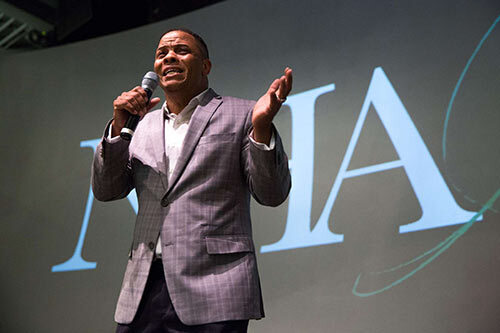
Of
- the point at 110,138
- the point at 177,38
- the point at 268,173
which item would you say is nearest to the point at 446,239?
the point at 268,173

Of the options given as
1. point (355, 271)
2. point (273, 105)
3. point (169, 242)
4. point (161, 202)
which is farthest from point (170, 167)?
point (355, 271)

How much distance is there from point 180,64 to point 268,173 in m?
0.47

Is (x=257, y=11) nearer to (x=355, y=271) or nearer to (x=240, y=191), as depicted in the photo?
(x=355, y=271)

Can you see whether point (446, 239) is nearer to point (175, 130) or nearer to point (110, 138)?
point (175, 130)

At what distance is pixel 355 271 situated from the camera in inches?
106

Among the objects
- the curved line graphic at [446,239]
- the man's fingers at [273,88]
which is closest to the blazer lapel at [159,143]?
the man's fingers at [273,88]

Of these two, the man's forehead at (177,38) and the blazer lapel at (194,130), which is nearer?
the blazer lapel at (194,130)

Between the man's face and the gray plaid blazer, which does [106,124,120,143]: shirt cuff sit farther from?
the man's face

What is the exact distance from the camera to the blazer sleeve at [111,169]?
130 cm

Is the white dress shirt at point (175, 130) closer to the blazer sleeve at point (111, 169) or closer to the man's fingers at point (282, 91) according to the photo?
the blazer sleeve at point (111, 169)

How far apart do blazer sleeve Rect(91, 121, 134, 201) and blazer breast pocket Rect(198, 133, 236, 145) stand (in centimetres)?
20

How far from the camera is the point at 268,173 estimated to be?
1200 millimetres

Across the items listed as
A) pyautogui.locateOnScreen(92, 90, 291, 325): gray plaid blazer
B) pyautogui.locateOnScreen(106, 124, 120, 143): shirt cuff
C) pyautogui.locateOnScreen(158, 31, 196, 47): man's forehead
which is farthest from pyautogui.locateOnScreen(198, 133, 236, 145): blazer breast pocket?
pyautogui.locateOnScreen(158, 31, 196, 47): man's forehead

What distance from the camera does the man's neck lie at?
4.72 ft
